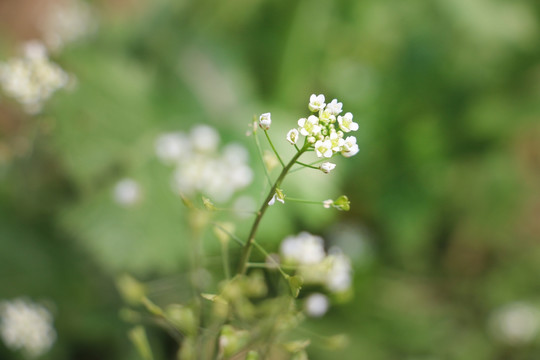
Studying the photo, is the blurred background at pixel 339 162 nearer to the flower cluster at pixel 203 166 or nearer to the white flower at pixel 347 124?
the flower cluster at pixel 203 166

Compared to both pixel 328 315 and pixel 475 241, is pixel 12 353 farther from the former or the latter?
pixel 475 241

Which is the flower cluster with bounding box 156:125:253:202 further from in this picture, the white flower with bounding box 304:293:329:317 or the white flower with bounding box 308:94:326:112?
the white flower with bounding box 308:94:326:112

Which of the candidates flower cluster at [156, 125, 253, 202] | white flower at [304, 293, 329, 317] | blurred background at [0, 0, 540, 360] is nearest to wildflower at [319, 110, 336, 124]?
white flower at [304, 293, 329, 317]

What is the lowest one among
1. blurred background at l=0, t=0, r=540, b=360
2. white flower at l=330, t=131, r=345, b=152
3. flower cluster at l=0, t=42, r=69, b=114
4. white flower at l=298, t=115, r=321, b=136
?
white flower at l=330, t=131, r=345, b=152

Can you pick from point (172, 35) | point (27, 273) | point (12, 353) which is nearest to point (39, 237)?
point (27, 273)

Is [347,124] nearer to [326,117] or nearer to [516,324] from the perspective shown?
[326,117]

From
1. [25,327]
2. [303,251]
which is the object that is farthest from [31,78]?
[303,251]
